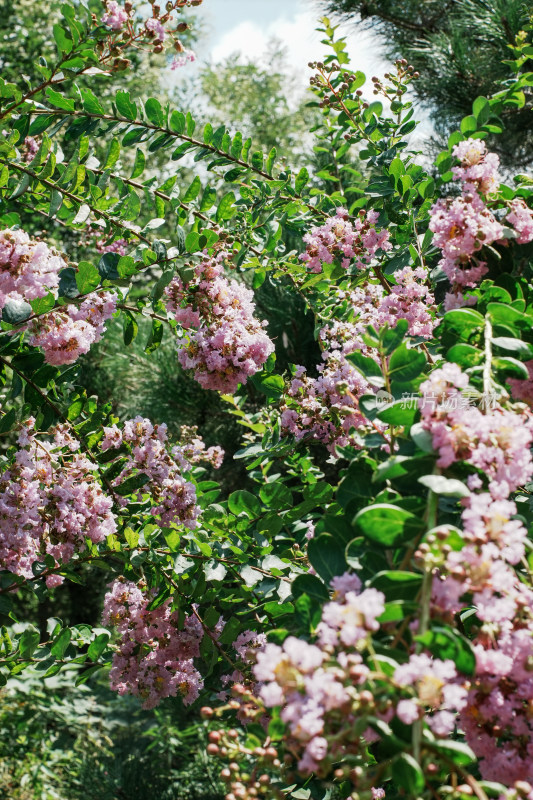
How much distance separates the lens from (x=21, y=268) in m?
1.29

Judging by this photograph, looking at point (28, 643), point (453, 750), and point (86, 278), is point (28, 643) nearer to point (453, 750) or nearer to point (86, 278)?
point (86, 278)

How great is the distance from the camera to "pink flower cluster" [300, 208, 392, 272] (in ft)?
5.29

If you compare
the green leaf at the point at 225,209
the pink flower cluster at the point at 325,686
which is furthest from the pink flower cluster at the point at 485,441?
the green leaf at the point at 225,209

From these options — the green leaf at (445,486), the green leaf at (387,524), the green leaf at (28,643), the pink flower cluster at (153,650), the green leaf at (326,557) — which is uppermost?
the green leaf at (445,486)

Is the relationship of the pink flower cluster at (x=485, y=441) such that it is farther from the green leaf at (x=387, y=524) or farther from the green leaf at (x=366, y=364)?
the green leaf at (x=366, y=364)

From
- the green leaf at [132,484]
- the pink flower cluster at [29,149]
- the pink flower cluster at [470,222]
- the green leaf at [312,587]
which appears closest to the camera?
the green leaf at [312,587]

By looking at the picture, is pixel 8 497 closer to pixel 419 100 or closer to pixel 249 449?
pixel 249 449

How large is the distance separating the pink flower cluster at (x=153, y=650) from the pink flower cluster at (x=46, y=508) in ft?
0.61

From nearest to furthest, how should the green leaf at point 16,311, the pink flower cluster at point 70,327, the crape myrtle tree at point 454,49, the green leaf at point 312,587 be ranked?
the green leaf at point 312,587
the green leaf at point 16,311
the pink flower cluster at point 70,327
the crape myrtle tree at point 454,49

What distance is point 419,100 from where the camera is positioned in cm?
464

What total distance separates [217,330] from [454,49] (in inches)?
137

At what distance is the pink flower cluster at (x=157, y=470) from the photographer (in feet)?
4.99

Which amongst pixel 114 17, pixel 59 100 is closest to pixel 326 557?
pixel 59 100

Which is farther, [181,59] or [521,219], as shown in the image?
[181,59]
